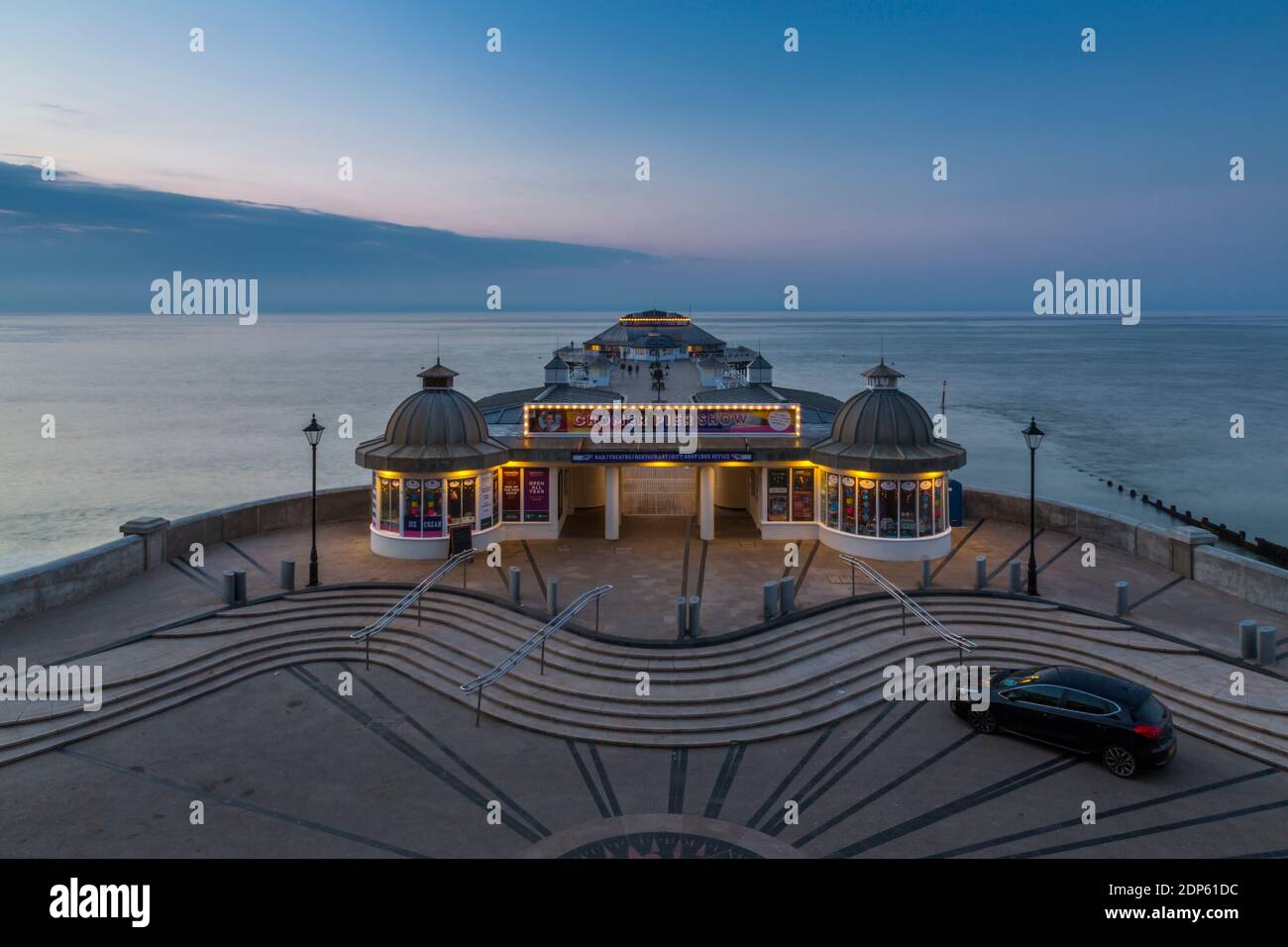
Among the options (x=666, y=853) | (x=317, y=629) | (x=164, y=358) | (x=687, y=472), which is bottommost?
(x=666, y=853)

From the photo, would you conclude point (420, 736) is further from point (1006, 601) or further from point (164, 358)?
point (164, 358)

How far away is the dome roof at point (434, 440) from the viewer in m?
24.5

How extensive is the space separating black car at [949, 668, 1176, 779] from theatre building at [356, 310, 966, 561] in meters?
9.53

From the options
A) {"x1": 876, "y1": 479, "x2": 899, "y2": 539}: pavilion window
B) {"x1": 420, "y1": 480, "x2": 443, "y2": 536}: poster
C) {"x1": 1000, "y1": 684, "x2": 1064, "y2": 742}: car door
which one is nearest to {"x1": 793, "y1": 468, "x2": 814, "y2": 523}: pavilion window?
{"x1": 876, "y1": 479, "x2": 899, "y2": 539}: pavilion window

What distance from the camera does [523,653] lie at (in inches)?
666

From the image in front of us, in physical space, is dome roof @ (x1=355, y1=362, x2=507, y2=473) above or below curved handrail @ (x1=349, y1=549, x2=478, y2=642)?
above

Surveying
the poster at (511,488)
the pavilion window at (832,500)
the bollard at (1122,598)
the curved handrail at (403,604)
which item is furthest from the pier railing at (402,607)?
the bollard at (1122,598)

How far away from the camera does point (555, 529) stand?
27.4 m

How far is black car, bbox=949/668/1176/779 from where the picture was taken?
1344 cm

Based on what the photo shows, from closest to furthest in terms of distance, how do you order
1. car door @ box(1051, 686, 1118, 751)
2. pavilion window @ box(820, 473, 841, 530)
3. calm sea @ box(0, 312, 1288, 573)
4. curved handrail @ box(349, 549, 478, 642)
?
1. car door @ box(1051, 686, 1118, 751)
2. curved handrail @ box(349, 549, 478, 642)
3. pavilion window @ box(820, 473, 841, 530)
4. calm sea @ box(0, 312, 1288, 573)

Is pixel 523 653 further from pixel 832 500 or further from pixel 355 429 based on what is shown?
pixel 355 429

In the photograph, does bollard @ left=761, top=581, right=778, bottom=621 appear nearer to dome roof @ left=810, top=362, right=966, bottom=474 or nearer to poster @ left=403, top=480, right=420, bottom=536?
dome roof @ left=810, top=362, right=966, bottom=474

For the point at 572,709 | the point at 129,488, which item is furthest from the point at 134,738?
the point at 129,488

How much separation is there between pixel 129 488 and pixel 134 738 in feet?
146
